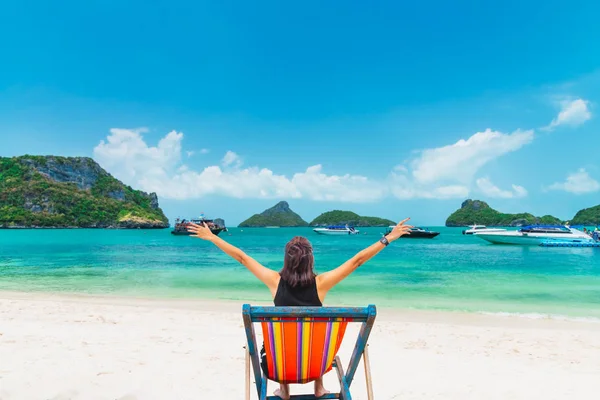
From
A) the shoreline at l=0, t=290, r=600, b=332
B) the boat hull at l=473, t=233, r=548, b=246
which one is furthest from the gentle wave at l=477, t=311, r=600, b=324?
the boat hull at l=473, t=233, r=548, b=246

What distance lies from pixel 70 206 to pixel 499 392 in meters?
164

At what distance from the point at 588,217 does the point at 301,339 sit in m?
193

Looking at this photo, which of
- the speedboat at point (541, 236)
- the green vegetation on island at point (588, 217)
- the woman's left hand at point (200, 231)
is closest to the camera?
the woman's left hand at point (200, 231)

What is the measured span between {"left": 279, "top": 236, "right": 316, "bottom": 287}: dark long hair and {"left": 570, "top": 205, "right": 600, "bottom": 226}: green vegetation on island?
18428 cm

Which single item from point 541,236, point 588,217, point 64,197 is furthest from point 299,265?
point 588,217

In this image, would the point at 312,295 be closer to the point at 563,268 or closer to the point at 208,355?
the point at 208,355

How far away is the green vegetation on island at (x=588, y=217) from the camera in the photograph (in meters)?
Result: 152

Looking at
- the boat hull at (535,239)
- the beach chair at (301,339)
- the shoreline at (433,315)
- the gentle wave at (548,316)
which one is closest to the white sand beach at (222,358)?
the shoreline at (433,315)

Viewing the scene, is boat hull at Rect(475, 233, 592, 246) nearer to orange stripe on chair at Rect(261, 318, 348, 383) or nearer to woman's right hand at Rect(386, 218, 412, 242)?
woman's right hand at Rect(386, 218, 412, 242)

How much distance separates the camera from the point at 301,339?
2.42 m

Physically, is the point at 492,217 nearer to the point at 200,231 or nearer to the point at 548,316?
the point at 548,316

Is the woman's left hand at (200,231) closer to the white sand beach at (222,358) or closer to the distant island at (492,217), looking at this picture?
the white sand beach at (222,358)

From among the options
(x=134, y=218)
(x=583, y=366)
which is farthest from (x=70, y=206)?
(x=583, y=366)

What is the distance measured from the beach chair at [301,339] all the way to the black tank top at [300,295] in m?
0.29
